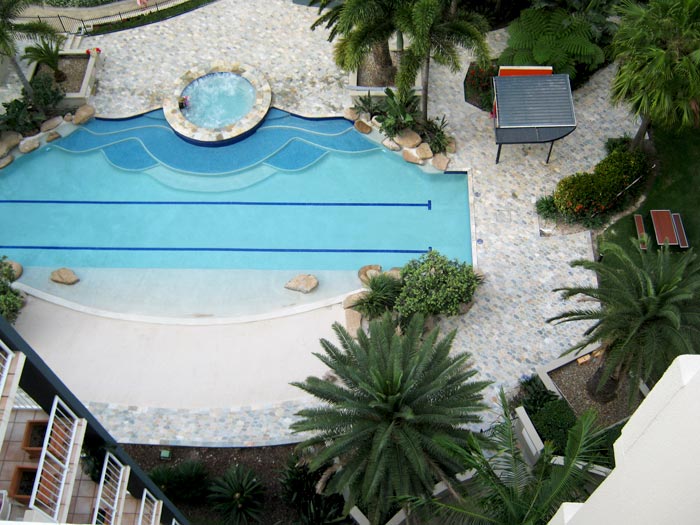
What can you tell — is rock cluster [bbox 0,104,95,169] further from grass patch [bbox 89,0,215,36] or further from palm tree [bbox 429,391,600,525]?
palm tree [bbox 429,391,600,525]

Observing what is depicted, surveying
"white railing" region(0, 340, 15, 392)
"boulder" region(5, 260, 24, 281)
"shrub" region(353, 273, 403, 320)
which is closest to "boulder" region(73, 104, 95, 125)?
"boulder" region(5, 260, 24, 281)

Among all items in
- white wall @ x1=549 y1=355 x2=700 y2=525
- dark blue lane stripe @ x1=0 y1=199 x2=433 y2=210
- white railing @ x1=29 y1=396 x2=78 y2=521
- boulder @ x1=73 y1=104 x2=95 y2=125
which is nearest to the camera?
white wall @ x1=549 y1=355 x2=700 y2=525

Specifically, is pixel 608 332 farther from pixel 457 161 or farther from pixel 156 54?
pixel 156 54

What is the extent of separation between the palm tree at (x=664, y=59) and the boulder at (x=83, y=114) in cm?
1529

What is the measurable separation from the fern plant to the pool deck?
63.9 inches

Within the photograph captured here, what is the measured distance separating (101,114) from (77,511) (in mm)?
14043

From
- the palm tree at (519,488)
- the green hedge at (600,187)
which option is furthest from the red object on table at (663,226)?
the palm tree at (519,488)

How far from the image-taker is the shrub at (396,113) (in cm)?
2005

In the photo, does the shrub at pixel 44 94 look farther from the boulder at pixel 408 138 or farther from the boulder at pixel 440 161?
the boulder at pixel 440 161

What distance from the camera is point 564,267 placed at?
18.2m

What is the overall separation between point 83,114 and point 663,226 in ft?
55.9

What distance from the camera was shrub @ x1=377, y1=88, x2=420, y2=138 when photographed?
20.0m

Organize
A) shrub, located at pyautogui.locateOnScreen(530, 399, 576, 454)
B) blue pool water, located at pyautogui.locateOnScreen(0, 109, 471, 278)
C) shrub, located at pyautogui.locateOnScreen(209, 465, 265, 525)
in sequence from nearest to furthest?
shrub, located at pyautogui.locateOnScreen(209, 465, 265, 525), shrub, located at pyautogui.locateOnScreen(530, 399, 576, 454), blue pool water, located at pyautogui.locateOnScreen(0, 109, 471, 278)

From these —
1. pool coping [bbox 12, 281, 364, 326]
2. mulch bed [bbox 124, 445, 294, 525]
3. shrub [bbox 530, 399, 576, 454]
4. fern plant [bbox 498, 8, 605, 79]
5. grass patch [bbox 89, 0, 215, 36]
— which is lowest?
mulch bed [bbox 124, 445, 294, 525]
